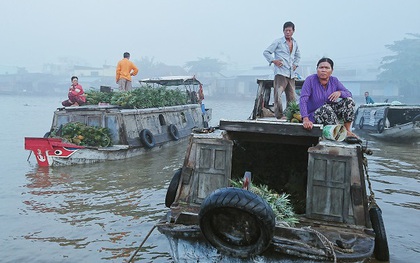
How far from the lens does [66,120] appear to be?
12297 mm

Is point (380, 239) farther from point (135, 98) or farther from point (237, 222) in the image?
point (135, 98)

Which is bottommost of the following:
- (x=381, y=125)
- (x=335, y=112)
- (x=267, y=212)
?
(x=381, y=125)

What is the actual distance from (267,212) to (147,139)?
10.4 m

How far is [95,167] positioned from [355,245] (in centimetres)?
852

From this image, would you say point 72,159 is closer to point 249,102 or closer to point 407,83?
point 407,83

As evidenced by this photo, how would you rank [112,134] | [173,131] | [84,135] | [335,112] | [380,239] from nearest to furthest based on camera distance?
[380,239] → [335,112] → [84,135] → [112,134] → [173,131]

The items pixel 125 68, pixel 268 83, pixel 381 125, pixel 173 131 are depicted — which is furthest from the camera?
pixel 381 125

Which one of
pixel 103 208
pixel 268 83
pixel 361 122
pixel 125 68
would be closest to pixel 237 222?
pixel 103 208

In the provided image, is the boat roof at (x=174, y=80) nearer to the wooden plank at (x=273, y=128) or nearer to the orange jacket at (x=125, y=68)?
the orange jacket at (x=125, y=68)

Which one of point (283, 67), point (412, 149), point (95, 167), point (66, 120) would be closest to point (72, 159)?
point (95, 167)

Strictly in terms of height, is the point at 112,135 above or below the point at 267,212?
below

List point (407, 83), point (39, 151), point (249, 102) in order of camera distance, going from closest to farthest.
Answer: point (39, 151), point (407, 83), point (249, 102)

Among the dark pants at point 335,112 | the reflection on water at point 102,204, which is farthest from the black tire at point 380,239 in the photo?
the reflection on water at point 102,204

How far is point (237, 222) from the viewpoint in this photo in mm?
3611
